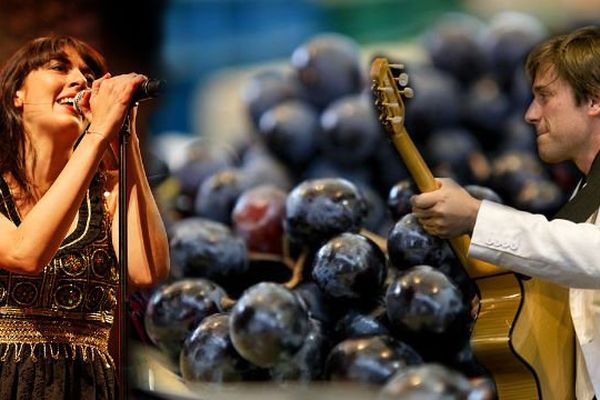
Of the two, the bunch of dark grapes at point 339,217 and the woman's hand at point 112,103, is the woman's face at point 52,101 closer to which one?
the woman's hand at point 112,103

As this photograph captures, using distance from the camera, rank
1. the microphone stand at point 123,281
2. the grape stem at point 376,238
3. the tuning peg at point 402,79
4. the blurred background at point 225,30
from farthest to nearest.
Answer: the blurred background at point 225,30 → the grape stem at point 376,238 → the tuning peg at point 402,79 → the microphone stand at point 123,281

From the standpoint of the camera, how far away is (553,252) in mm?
1106

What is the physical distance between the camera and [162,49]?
1.46 m

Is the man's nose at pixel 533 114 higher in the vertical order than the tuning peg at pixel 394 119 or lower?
lower

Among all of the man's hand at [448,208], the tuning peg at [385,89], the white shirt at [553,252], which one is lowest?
the white shirt at [553,252]

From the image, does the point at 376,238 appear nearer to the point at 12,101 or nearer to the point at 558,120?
the point at 558,120

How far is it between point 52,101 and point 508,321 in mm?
579

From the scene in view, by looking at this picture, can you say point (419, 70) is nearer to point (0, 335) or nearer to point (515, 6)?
point (515, 6)

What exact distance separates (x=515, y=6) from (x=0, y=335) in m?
0.81

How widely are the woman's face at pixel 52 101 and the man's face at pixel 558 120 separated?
541 mm

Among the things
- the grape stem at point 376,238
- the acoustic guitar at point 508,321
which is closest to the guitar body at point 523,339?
the acoustic guitar at point 508,321

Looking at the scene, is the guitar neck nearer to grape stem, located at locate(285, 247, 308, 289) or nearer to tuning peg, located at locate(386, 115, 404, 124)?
tuning peg, located at locate(386, 115, 404, 124)

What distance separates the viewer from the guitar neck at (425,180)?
1146 mm

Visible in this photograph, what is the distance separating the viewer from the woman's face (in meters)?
1.20
